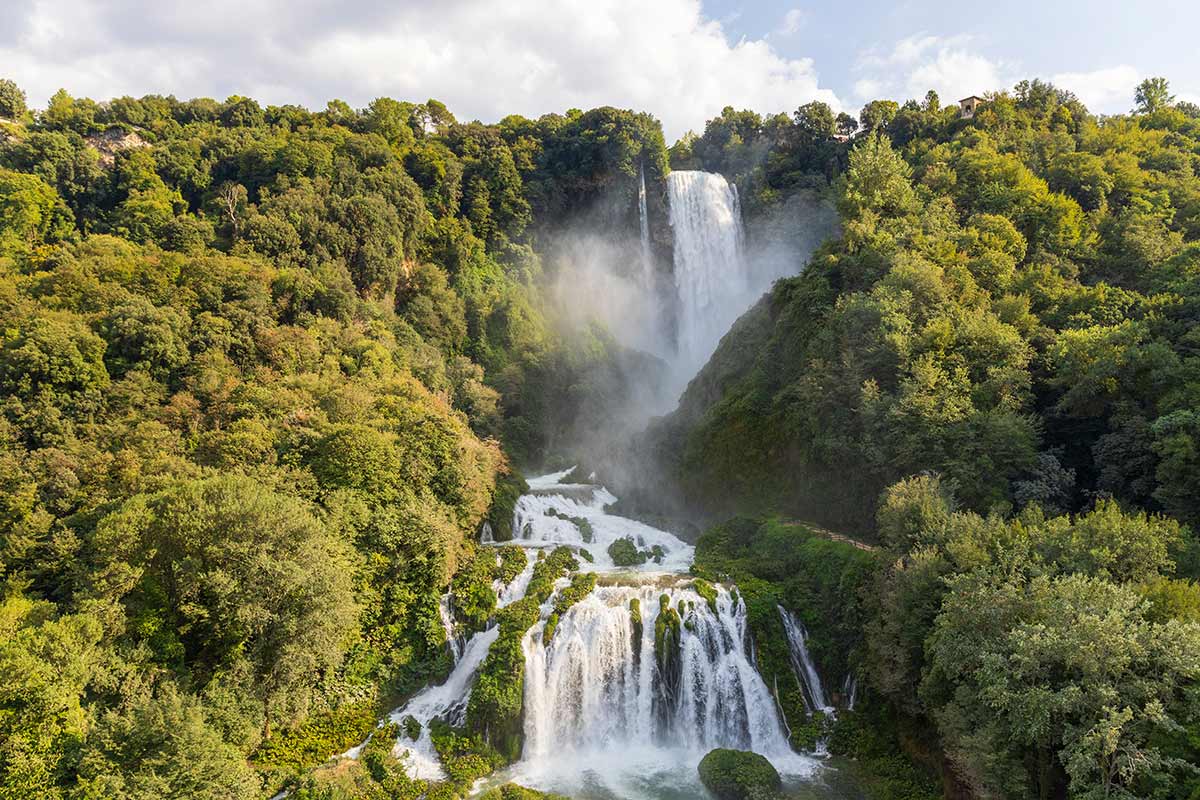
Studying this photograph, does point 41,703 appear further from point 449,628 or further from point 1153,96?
point 1153,96

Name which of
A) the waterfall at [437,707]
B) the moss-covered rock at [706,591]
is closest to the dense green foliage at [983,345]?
the moss-covered rock at [706,591]

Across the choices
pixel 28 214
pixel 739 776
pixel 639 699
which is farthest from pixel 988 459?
pixel 28 214

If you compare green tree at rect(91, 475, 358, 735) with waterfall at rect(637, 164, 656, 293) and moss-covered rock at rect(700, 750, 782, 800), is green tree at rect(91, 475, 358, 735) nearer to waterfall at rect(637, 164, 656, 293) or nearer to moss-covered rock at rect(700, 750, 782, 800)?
moss-covered rock at rect(700, 750, 782, 800)

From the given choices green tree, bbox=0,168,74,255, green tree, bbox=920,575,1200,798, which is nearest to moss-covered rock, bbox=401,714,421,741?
green tree, bbox=920,575,1200,798

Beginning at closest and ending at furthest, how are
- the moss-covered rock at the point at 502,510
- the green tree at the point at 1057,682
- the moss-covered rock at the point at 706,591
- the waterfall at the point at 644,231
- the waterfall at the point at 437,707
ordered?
the green tree at the point at 1057,682
the waterfall at the point at 437,707
the moss-covered rock at the point at 706,591
the moss-covered rock at the point at 502,510
the waterfall at the point at 644,231

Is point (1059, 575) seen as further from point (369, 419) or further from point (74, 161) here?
point (74, 161)

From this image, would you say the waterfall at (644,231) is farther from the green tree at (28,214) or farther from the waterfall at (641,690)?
the green tree at (28,214)
